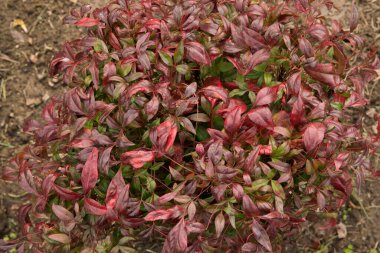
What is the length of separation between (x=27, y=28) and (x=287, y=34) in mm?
2297

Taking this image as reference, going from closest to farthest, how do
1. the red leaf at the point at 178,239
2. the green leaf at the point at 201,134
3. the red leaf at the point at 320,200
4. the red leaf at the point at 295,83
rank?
the red leaf at the point at 178,239, the red leaf at the point at 295,83, the red leaf at the point at 320,200, the green leaf at the point at 201,134

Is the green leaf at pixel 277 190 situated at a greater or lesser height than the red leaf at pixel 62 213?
greater

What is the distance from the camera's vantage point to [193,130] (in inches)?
78.7

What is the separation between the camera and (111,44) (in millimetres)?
2254

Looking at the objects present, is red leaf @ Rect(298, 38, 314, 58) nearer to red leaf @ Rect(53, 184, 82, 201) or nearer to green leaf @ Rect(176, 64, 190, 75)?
green leaf @ Rect(176, 64, 190, 75)

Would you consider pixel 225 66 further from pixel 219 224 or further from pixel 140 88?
pixel 219 224

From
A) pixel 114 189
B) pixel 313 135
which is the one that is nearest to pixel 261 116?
pixel 313 135

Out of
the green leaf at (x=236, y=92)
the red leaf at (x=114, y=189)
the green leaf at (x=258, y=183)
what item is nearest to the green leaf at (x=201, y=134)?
the green leaf at (x=236, y=92)

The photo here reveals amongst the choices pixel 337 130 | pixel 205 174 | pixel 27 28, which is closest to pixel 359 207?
pixel 337 130

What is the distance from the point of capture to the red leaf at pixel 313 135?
1.92 metres

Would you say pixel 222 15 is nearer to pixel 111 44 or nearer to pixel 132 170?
pixel 111 44

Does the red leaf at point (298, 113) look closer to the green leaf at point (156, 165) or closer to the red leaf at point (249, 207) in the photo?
the red leaf at point (249, 207)

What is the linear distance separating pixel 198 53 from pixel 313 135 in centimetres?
55

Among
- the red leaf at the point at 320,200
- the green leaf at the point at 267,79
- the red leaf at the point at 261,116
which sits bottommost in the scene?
the red leaf at the point at 320,200
